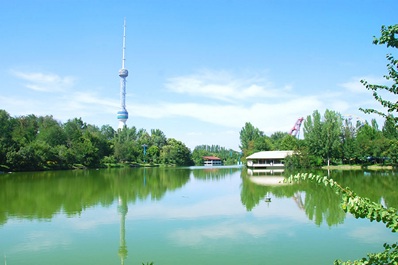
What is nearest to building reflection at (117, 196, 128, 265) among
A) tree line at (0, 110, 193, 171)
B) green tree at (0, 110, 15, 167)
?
green tree at (0, 110, 15, 167)

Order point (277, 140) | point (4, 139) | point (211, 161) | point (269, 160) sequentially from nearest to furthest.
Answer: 1. point (4, 139)
2. point (269, 160)
3. point (277, 140)
4. point (211, 161)

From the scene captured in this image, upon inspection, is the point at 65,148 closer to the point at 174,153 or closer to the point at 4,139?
the point at 4,139

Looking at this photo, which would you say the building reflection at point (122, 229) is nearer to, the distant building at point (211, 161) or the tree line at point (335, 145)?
the tree line at point (335, 145)

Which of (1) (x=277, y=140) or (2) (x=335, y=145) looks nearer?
(2) (x=335, y=145)

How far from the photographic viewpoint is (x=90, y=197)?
66.6 feet

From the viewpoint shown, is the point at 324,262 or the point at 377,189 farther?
the point at 377,189

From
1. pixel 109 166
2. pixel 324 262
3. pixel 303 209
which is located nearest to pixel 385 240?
pixel 324 262

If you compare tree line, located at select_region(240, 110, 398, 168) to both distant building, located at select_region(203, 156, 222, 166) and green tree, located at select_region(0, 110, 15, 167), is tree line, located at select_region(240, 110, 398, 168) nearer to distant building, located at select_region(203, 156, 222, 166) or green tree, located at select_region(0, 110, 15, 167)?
green tree, located at select_region(0, 110, 15, 167)

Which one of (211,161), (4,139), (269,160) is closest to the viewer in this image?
(4,139)

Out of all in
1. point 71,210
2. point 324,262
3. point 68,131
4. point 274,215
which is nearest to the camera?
point 324,262

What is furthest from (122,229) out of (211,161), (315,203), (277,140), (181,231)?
(211,161)

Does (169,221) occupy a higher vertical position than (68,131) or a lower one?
lower

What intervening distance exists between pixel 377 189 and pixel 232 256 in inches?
688

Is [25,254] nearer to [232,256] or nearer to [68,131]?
[232,256]
